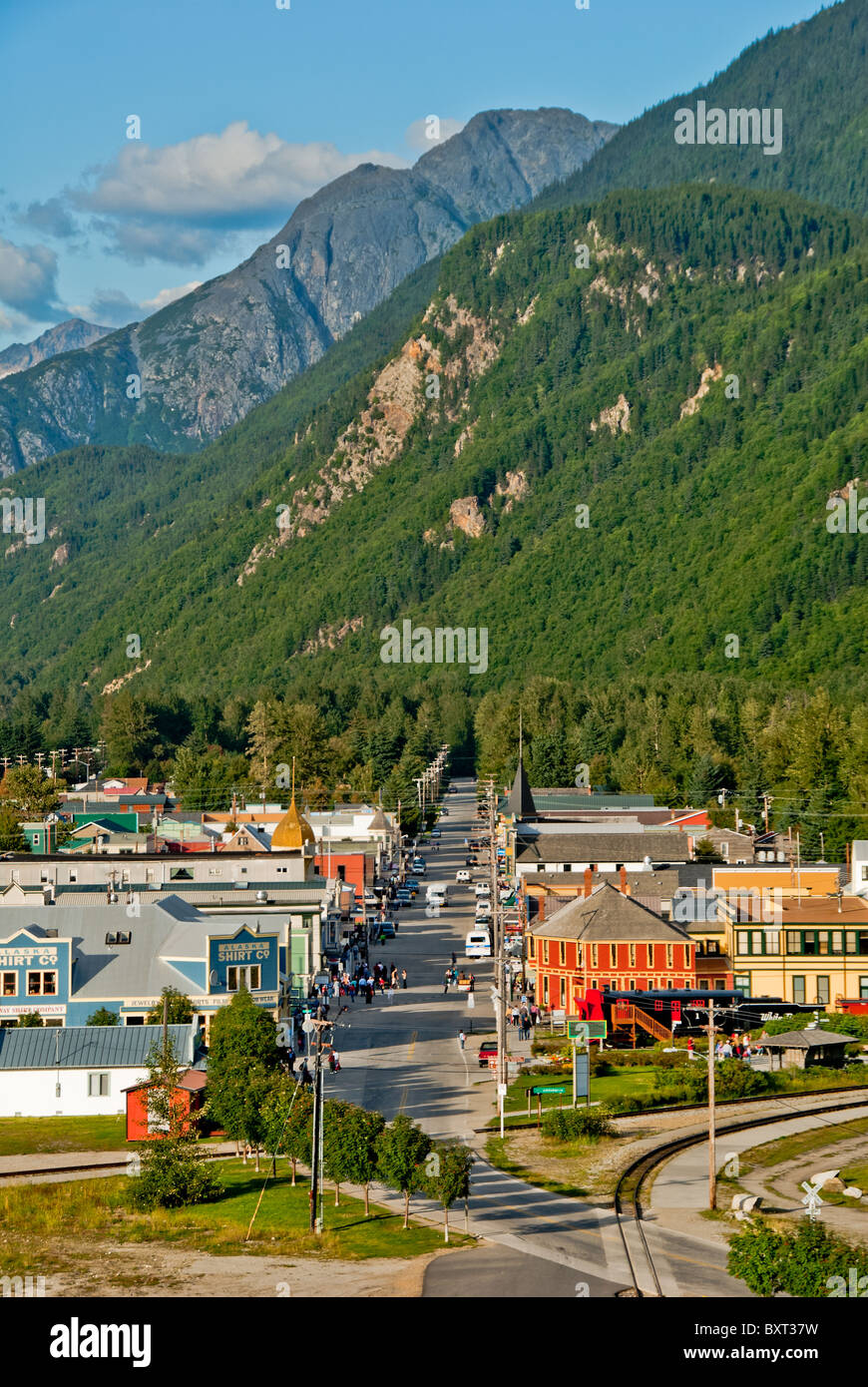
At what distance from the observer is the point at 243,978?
254 ft

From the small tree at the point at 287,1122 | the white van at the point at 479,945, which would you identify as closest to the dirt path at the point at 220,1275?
the small tree at the point at 287,1122

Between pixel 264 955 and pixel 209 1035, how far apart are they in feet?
25.6

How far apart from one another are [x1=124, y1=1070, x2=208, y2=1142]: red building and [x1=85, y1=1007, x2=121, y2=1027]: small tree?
9.60 m

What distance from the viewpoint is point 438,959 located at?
105188 millimetres

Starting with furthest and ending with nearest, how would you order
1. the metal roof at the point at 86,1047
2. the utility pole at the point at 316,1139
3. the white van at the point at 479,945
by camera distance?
the white van at the point at 479,945, the metal roof at the point at 86,1047, the utility pole at the point at 316,1139

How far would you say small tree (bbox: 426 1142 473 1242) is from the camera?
48.5 m

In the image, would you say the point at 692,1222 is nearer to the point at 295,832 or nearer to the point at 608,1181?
the point at 608,1181

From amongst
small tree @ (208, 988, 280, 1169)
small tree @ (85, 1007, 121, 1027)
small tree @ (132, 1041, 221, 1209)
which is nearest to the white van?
small tree @ (208, 988, 280, 1169)

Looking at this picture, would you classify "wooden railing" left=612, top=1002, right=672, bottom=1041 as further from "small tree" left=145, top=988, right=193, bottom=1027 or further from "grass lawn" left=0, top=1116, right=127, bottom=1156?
"grass lawn" left=0, top=1116, right=127, bottom=1156

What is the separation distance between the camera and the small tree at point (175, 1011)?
241 feet

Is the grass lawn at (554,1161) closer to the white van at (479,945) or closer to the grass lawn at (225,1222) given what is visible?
the grass lawn at (225,1222)

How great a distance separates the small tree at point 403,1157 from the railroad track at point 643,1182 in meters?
5.82

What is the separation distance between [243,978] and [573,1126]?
67.6 feet
